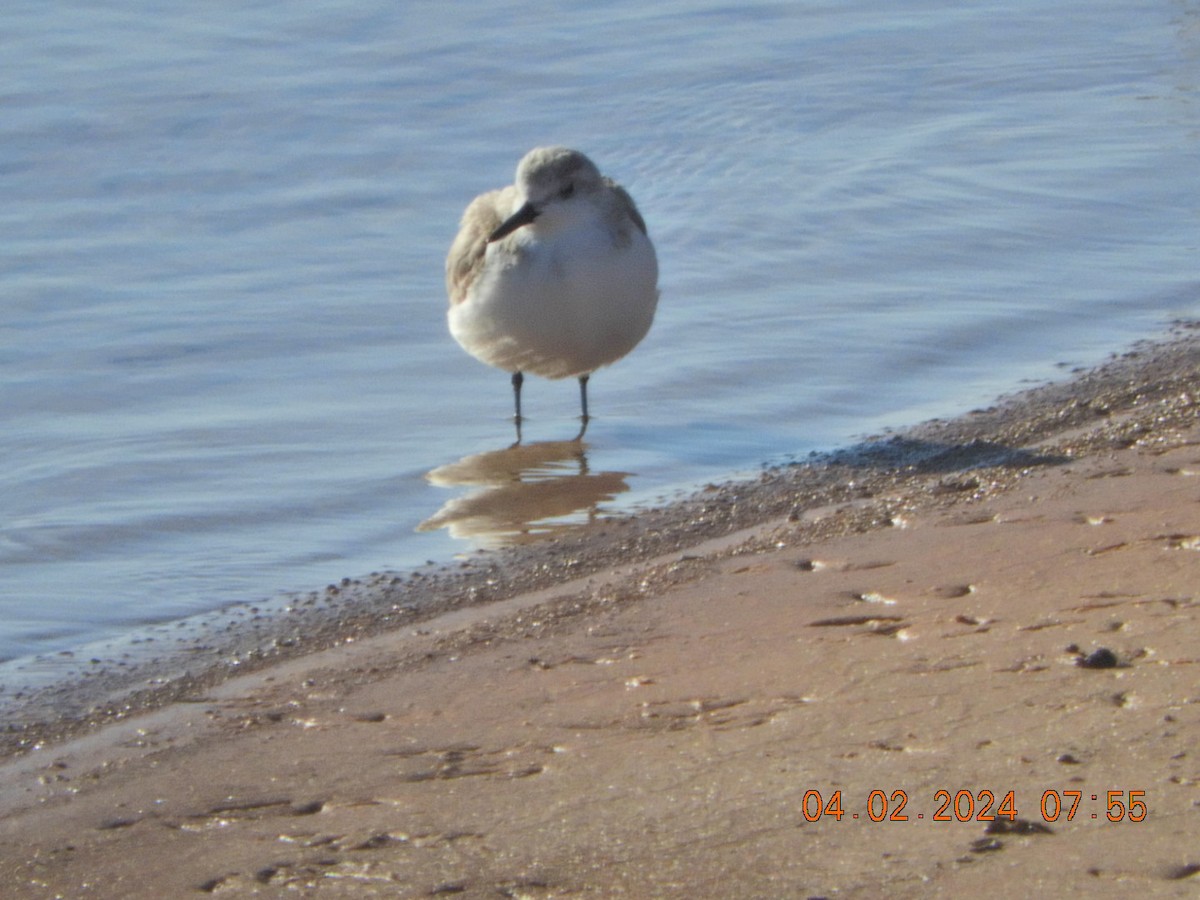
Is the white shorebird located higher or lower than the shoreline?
higher

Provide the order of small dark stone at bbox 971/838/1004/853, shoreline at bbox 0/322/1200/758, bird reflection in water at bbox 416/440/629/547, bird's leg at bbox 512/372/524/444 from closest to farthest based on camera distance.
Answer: small dark stone at bbox 971/838/1004/853, shoreline at bbox 0/322/1200/758, bird reflection in water at bbox 416/440/629/547, bird's leg at bbox 512/372/524/444

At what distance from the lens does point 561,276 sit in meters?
6.48

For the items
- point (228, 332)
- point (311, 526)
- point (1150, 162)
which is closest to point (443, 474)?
point (311, 526)

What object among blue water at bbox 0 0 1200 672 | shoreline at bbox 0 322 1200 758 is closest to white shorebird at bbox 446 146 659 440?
blue water at bbox 0 0 1200 672

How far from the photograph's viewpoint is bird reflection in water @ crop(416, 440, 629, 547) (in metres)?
5.69

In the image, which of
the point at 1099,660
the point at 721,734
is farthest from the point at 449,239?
the point at 1099,660

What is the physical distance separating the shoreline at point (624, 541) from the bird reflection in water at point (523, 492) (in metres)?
0.22

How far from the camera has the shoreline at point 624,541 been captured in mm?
4289

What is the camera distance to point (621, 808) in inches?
121

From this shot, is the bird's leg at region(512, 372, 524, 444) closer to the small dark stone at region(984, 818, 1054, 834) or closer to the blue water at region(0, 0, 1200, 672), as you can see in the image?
the blue water at region(0, 0, 1200, 672)

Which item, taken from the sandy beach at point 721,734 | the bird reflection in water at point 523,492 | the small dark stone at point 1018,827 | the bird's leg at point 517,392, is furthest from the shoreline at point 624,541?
the small dark stone at point 1018,827

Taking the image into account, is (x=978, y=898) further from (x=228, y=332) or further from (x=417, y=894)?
(x=228, y=332)
